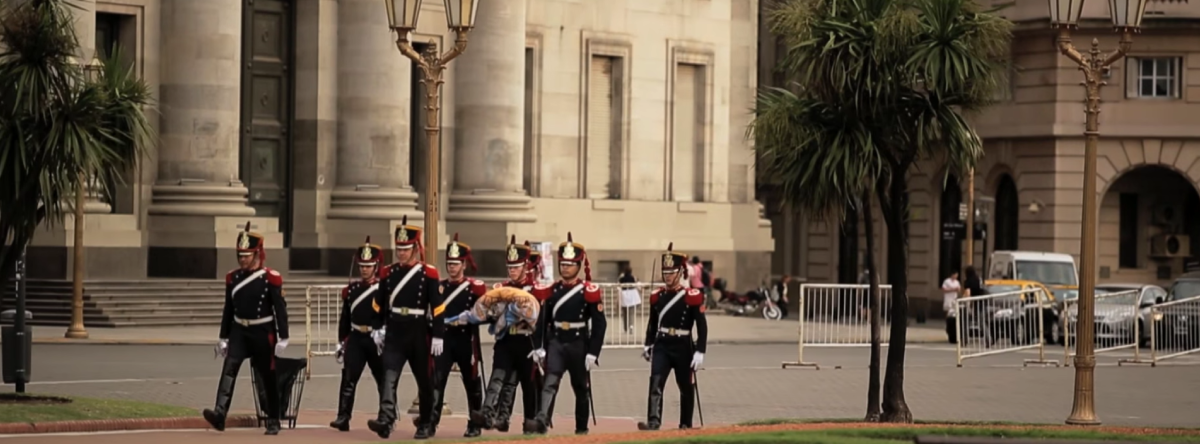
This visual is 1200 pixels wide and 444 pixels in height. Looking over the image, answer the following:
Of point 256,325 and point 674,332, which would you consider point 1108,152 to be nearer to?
point 674,332

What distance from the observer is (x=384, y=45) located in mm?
49250

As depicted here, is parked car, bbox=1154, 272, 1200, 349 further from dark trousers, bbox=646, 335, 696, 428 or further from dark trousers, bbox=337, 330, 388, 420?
dark trousers, bbox=337, 330, 388, 420

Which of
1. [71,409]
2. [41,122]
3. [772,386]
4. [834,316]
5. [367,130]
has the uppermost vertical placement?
[367,130]

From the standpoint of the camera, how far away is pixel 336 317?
3384cm

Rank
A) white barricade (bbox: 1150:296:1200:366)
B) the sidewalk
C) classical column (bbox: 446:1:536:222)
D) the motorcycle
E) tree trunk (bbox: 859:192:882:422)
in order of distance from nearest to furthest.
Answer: tree trunk (bbox: 859:192:882:422) < the sidewalk < white barricade (bbox: 1150:296:1200:366) < classical column (bbox: 446:1:536:222) < the motorcycle

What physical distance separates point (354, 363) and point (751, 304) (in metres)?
37.2

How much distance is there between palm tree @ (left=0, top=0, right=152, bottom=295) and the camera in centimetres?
2169

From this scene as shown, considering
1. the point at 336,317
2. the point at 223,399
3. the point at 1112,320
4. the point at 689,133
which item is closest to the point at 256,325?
the point at 223,399

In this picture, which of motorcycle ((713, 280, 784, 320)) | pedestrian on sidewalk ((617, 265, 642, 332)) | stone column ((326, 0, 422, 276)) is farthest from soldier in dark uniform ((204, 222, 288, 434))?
motorcycle ((713, 280, 784, 320))

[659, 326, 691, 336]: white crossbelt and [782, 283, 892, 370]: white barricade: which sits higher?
[659, 326, 691, 336]: white crossbelt

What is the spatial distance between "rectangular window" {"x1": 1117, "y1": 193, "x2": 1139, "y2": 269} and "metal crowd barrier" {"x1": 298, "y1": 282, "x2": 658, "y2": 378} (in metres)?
20.6

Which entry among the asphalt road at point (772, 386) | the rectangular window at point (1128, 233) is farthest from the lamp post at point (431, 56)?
the rectangular window at point (1128, 233)

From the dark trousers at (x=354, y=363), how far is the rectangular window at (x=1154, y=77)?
4217 cm

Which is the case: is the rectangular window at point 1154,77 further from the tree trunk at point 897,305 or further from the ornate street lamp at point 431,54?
the ornate street lamp at point 431,54
